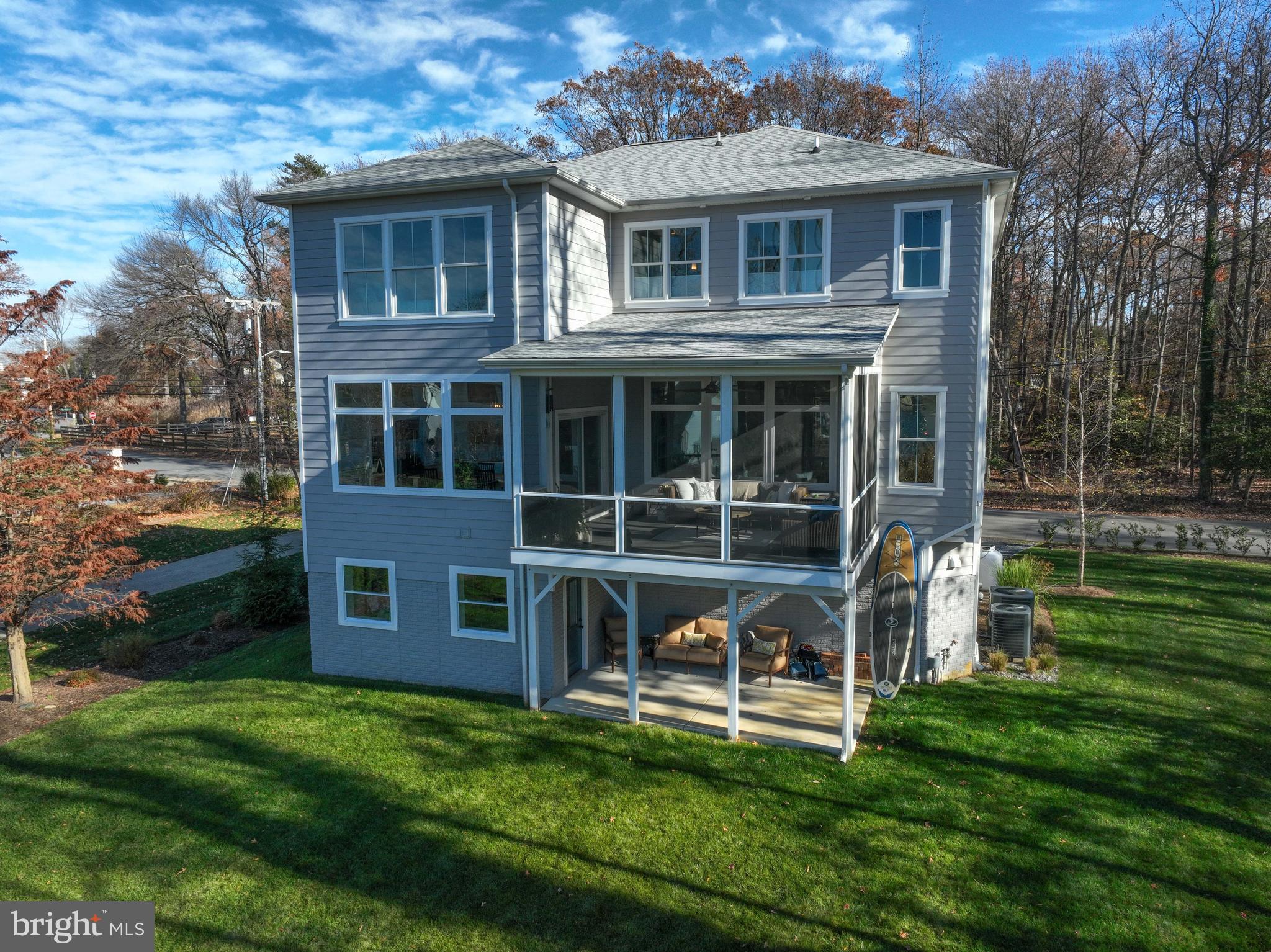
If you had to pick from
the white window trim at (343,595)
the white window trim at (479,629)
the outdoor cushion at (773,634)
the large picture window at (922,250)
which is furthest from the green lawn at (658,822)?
the large picture window at (922,250)

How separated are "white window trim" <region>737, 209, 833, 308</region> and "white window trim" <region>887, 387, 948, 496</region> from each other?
6.82 feet

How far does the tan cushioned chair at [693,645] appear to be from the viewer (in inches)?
510

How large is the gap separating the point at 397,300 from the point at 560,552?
4.82 meters

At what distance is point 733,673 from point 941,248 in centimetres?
738

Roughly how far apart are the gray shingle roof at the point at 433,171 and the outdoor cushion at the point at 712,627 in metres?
7.67

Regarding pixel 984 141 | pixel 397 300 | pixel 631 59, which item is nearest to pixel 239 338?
pixel 631 59

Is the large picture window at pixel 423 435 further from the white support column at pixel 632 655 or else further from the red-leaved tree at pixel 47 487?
the red-leaved tree at pixel 47 487

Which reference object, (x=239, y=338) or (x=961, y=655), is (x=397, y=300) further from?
(x=239, y=338)

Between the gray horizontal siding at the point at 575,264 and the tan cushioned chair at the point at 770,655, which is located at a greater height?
the gray horizontal siding at the point at 575,264

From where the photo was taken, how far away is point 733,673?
10734mm

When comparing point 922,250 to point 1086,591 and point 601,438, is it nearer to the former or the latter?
point 601,438

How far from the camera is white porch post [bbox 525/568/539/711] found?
1177 cm

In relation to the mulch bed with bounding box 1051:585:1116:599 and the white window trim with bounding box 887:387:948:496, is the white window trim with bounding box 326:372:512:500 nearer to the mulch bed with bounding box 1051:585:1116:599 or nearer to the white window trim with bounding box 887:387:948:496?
the white window trim with bounding box 887:387:948:496

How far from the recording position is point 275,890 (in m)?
8.02
